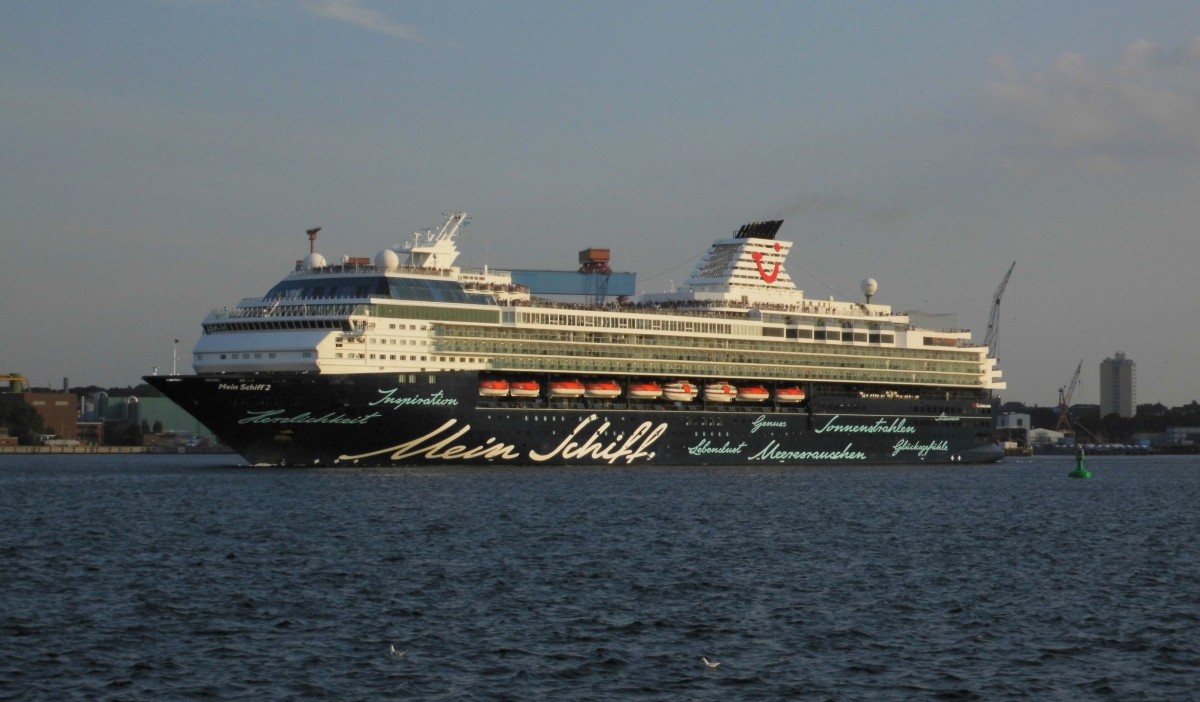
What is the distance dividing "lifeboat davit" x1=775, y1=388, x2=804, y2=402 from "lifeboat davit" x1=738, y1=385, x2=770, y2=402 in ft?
3.06

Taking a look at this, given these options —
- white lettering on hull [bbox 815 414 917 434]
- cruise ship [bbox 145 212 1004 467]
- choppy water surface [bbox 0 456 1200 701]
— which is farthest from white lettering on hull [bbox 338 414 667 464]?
white lettering on hull [bbox 815 414 917 434]

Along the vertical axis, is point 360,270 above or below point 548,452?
above

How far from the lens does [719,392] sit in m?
108

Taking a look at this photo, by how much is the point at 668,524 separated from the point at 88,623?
2878 centimetres

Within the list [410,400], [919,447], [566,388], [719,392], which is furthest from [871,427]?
[410,400]

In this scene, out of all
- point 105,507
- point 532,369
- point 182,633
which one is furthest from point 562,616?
point 532,369

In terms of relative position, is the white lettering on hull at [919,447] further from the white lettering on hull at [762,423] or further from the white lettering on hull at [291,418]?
the white lettering on hull at [291,418]

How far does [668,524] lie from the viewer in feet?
196

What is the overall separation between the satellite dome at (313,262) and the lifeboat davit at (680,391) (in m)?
24.7

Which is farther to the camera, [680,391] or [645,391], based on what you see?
[680,391]

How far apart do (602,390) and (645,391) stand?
388cm

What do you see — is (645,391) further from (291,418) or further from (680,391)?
(291,418)

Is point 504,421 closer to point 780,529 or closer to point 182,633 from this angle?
point 780,529

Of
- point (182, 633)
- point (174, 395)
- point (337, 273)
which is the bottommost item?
point (182, 633)
